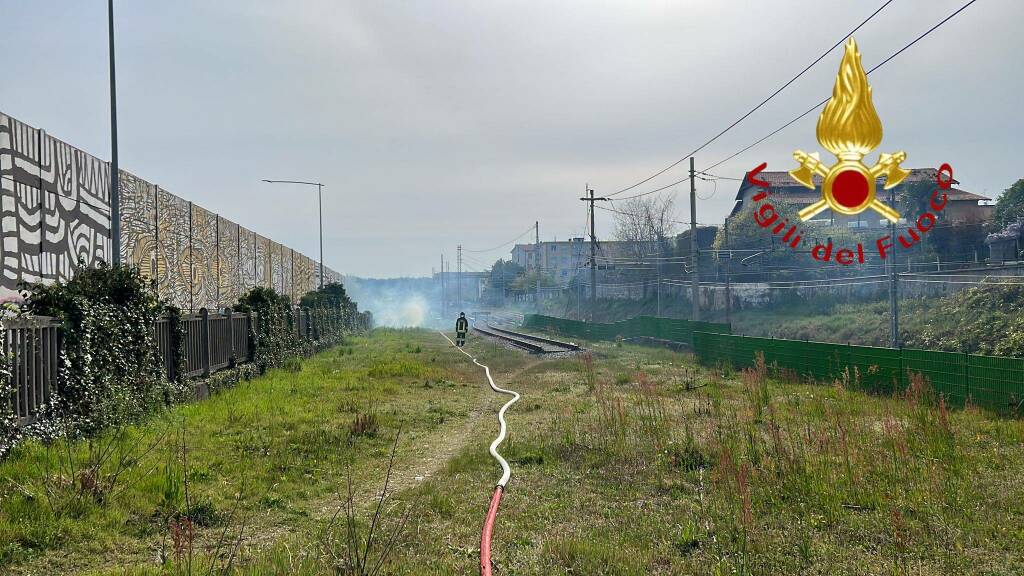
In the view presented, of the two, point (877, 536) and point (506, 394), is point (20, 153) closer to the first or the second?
point (506, 394)

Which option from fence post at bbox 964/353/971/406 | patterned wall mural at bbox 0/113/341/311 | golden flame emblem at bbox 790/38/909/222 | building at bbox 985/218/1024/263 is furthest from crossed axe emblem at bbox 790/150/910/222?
building at bbox 985/218/1024/263

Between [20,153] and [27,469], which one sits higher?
[20,153]

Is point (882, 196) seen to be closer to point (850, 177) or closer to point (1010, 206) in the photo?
point (1010, 206)

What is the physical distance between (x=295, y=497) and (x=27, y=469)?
2.72 meters

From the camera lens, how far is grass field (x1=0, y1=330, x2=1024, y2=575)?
554cm

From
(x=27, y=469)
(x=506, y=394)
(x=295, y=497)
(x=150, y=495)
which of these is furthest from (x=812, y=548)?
(x=506, y=394)

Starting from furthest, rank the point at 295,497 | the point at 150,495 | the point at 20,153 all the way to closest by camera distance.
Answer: the point at 20,153
the point at 295,497
the point at 150,495

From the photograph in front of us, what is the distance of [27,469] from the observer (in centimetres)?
759

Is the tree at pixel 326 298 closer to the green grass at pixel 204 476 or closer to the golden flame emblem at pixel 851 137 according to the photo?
the green grass at pixel 204 476

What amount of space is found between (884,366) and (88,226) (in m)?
17.7

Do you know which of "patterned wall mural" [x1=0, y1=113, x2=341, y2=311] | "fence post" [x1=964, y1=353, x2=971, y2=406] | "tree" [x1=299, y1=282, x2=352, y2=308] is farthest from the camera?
"tree" [x1=299, y1=282, x2=352, y2=308]

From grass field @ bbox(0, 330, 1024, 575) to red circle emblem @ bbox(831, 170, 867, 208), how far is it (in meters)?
2.43

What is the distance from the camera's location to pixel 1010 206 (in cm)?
4272

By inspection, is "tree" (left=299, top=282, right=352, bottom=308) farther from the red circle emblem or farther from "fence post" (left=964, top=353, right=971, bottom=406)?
the red circle emblem
